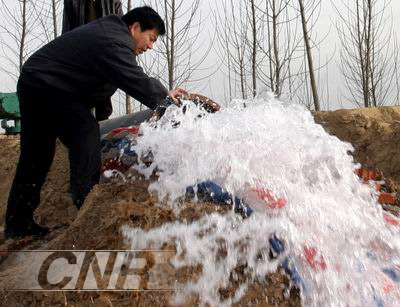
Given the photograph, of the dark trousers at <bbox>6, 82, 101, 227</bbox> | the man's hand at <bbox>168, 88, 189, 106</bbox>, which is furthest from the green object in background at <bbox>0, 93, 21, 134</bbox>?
the man's hand at <bbox>168, 88, 189, 106</bbox>

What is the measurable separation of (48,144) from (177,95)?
0.86m

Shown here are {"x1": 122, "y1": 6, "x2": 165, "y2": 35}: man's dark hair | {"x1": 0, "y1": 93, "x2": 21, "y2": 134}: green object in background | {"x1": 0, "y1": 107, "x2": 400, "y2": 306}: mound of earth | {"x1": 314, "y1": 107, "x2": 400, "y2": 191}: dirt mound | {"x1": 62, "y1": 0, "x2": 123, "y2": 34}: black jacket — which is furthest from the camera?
{"x1": 0, "y1": 93, "x2": 21, "y2": 134}: green object in background

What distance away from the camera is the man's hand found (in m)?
2.55

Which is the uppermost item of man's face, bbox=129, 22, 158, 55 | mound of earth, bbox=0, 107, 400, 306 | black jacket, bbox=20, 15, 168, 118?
man's face, bbox=129, 22, 158, 55

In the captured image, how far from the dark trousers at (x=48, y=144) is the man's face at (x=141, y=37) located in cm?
47

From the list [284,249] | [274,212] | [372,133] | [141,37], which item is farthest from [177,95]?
[372,133]

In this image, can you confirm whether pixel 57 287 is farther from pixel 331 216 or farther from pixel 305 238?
pixel 331 216

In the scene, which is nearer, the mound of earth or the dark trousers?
the mound of earth

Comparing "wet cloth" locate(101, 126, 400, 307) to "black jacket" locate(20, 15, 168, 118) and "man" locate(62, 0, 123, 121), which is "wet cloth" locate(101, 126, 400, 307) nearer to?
"black jacket" locate(20, 15, 168, 118)

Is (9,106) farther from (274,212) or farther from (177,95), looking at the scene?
(274,212)

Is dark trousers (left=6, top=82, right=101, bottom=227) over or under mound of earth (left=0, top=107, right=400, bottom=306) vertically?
over

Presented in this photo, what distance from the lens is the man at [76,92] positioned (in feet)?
8.36

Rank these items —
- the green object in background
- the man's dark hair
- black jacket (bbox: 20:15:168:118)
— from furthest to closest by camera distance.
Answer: the green object in background < the man's dark hair < black jacket (bbox: 20:15:168:118)

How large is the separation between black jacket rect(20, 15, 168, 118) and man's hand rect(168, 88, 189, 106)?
4 cm
